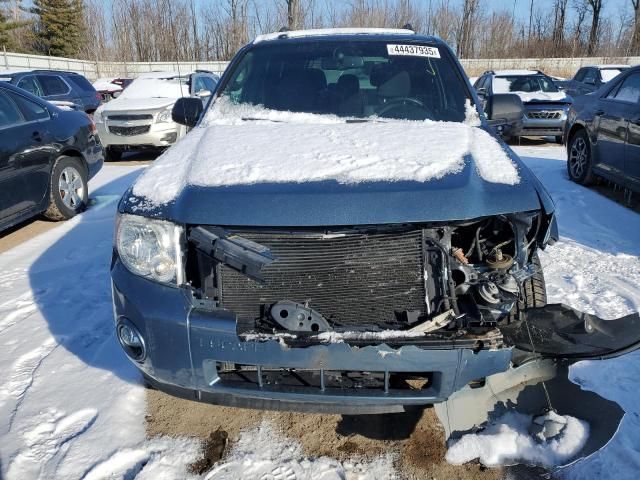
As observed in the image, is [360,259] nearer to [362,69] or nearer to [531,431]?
[531,431]

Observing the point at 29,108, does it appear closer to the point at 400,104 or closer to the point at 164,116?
the point at 164,116

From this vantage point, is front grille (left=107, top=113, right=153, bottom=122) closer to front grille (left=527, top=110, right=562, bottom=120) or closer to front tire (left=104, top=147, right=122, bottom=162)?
front tire (left=104, top=147, right=122, bottom=162)

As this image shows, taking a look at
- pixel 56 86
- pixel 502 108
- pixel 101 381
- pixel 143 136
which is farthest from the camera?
pixel 56 86

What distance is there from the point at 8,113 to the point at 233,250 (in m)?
4.62

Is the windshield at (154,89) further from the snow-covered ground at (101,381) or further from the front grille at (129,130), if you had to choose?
the snow-covered ground at (101,381)

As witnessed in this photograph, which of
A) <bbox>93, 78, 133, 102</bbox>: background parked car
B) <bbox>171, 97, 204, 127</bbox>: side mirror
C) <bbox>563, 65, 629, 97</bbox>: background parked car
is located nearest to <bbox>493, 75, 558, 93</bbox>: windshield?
<bbox>563, 65, 629, 97</bbox>: background parked car

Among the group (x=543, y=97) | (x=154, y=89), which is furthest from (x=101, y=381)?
(x=543, y=97)

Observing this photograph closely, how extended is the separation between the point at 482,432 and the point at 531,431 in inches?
8.3

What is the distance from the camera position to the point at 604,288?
3838mm

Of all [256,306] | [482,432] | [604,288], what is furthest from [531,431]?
[604,288]

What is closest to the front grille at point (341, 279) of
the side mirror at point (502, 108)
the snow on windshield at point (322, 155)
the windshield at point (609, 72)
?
the snow on windshield at point (322, 155)

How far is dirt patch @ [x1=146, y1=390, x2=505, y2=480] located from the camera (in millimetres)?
2291

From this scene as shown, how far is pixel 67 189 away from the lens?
5926mm

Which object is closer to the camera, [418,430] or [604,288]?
[418,430]
